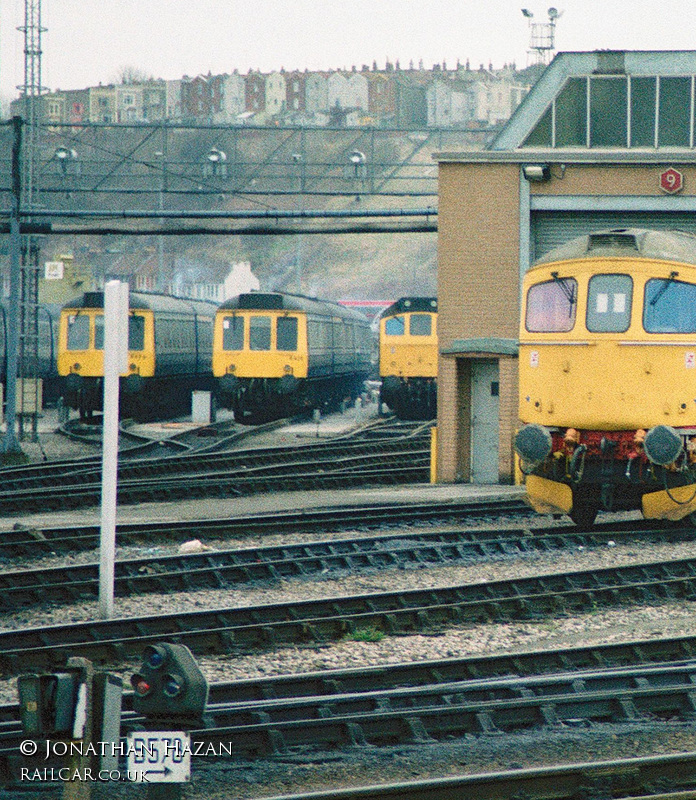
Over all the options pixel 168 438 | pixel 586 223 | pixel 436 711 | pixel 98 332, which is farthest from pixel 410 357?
pixel 436 711

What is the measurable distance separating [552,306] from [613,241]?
3.18ft

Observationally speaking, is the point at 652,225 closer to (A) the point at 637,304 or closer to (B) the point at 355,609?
(A) the point at 637,304

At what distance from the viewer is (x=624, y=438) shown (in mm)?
14000

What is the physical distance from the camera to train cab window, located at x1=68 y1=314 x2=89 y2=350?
33.1 meters

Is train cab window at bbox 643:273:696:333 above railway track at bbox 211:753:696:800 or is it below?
above

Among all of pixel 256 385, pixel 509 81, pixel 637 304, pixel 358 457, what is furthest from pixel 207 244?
pixel 637 304

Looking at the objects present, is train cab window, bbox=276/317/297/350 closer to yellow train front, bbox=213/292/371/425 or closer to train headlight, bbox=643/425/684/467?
yellow train front, bbox=213/292/371/425

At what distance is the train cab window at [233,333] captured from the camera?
107 ft

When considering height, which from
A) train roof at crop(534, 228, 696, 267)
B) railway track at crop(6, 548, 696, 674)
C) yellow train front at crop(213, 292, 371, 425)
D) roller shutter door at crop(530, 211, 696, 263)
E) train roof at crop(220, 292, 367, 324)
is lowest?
railway track at crop(6, 548, 696, 674)

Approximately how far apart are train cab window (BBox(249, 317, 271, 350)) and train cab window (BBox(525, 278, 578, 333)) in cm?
1774

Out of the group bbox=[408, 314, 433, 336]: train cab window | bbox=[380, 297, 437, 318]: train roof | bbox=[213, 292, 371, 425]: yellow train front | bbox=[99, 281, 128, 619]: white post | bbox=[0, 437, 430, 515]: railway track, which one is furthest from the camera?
bbox=[380, 297, 437, 318]: train roof

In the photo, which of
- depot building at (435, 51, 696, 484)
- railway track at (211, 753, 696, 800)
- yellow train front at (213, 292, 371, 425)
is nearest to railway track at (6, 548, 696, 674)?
railway track at (211, 753, 696, 800)

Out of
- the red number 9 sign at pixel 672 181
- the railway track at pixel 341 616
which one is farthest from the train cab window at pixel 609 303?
the red number 9 sign at pixel 672 181

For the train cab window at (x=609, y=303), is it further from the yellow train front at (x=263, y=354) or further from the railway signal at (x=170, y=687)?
the yellow train front at (x=263, y=354)
